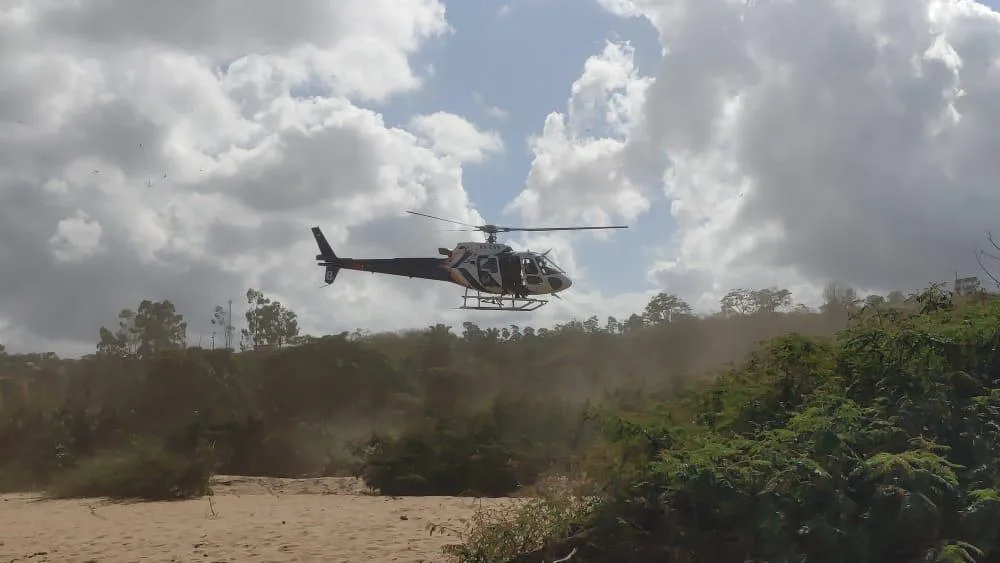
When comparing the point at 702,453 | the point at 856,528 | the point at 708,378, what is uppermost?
the point at 708,378

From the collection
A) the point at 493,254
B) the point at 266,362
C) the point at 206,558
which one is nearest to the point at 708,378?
the point at 206,558

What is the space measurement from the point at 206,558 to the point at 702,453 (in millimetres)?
6267

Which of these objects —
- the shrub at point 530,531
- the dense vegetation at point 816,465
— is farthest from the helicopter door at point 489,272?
the shrub at point 530,531

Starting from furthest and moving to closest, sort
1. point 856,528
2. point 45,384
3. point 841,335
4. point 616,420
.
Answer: point 45,384 < point 841,335 < point 616,420 < point 856,528

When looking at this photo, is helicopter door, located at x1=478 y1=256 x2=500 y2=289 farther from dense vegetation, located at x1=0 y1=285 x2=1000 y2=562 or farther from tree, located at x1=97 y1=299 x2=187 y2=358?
tree, located at x1=97 y1=299 x2=187 y2=358

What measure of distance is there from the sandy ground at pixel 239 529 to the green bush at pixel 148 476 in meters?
0.64

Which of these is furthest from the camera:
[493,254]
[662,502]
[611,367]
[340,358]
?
[340,358]

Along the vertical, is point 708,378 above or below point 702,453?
above

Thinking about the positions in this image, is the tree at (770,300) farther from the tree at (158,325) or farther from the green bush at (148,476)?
the tree at (158,325)

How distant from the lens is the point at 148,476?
1867 cm

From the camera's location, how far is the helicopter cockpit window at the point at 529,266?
74.7 ft

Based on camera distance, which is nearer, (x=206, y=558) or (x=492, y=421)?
(x=206, y=558)

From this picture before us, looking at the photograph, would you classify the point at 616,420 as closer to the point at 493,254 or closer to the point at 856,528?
the point at 856,528

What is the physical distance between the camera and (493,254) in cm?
2325
